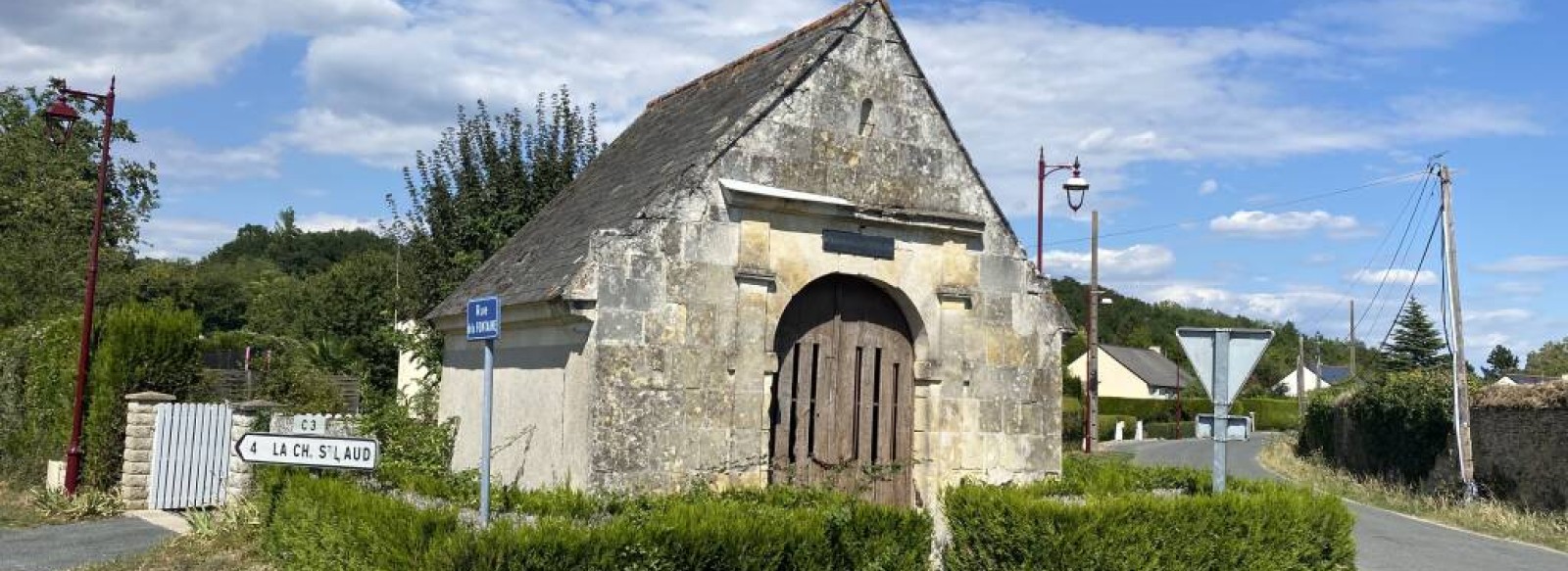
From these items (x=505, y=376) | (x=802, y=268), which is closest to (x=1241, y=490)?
(x=802, y=268)

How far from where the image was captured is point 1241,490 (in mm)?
10297

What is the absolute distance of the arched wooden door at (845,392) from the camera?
1029 centimetres

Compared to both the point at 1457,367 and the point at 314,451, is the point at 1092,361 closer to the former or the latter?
the point at 1457,367

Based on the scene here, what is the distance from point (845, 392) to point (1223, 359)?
3.28 m

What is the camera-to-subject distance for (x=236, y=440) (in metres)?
14.4

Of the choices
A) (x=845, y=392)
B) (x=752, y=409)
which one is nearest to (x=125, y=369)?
(x=752, y=409)

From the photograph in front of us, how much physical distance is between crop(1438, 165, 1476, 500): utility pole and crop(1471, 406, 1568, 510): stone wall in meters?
0.39

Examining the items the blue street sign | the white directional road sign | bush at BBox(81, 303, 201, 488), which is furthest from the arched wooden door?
bush at BBox(81, 303, 201, 488)

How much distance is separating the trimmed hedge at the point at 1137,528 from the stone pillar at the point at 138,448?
1189 centimetres

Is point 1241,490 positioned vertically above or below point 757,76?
below

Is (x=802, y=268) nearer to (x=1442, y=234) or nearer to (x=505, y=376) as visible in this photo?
(x=505, y=376)

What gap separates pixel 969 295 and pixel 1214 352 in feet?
8.09

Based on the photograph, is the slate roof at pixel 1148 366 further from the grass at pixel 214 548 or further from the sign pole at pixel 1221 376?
the sign pole at pixel 1221 376

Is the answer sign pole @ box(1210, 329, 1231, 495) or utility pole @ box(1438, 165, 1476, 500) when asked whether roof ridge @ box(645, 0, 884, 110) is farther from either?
utility pole @ box(1438, 165, 1476, 500)
